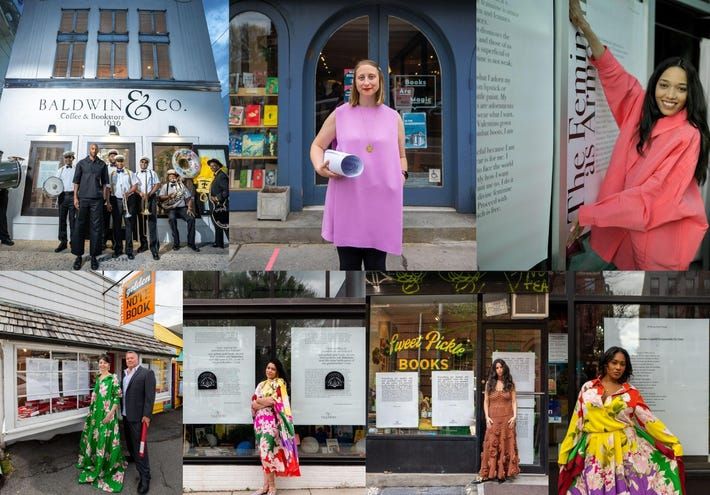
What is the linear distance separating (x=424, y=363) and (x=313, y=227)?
1293 millimetres

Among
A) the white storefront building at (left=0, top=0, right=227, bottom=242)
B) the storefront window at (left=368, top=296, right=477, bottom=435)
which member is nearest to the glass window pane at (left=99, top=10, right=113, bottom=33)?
the white storefront building at (left=0, top=0, right=227, bottom=242)

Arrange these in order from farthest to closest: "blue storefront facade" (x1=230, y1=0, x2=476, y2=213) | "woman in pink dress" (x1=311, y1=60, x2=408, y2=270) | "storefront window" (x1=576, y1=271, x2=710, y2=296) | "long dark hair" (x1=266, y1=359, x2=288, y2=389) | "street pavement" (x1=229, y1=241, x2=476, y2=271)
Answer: "long dark hair" (x1=266, y1=359, x2=288, y2=389), "storefront window" (x1=576, y1=271, x2=710, y2=296), "street pavement" (x1=229, y1=241, x2=476, y2=271), "woman in pink dress" (x1=311, y1=60, x2=408, y2=270), "blue storefront facade" (x1=230, y1=0, x2=476, y2=213)

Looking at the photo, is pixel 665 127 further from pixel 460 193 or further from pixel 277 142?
pixel 277 142

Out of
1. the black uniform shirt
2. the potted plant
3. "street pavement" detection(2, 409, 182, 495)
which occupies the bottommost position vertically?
"street pavement" detection(2, 409, 182, 495)

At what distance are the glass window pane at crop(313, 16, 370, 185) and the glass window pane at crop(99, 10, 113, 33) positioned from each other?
1.09 m

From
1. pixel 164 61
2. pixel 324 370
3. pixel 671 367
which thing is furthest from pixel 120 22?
pixel 671 367

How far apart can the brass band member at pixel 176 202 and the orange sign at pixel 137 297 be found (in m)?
0.40

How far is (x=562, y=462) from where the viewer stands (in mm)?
4820

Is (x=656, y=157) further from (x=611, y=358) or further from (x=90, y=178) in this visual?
(x=90, y=178)

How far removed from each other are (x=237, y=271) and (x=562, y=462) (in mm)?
2120

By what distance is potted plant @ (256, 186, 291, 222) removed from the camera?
159 inches

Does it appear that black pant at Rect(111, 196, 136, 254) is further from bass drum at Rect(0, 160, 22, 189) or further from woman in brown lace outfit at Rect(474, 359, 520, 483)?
woman in brown lace outfit at Rect(474, 359, 520, 483)

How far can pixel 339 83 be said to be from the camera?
4031mm

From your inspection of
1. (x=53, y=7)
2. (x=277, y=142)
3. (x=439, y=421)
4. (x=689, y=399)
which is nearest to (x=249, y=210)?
(x=277, y=142)
